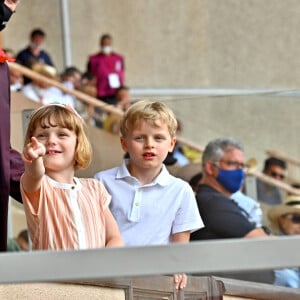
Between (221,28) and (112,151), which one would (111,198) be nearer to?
(112,151)

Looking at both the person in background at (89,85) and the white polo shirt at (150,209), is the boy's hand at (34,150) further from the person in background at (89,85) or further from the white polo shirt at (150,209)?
Answer: the person in background at (89,85)

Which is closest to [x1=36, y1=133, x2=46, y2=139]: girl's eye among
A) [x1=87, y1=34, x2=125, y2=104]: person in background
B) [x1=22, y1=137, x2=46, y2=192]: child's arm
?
[x1=22, y1=137, x2=46, y2=192]: child's arm

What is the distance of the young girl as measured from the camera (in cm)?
448

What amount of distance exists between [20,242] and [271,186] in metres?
1.72

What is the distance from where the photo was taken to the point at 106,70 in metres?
16.1

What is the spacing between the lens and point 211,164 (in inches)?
290

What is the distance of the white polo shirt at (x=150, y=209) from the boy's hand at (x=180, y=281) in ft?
3.91

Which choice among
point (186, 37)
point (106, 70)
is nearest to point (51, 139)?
point (106, 70)

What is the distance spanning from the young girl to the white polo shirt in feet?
0.50

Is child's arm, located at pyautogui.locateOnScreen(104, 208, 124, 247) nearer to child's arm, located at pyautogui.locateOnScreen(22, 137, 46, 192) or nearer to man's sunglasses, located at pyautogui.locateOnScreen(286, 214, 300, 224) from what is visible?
child's arm, located at pyautogui.locateOnScreen(22, 137, 46, 192)

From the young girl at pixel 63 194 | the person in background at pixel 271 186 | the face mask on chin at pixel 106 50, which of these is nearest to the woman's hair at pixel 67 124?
the young girl at pixel 63 194

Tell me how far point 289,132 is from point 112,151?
3.51 metres

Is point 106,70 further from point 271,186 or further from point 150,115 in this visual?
point 150,115

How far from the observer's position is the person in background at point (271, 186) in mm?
8562
